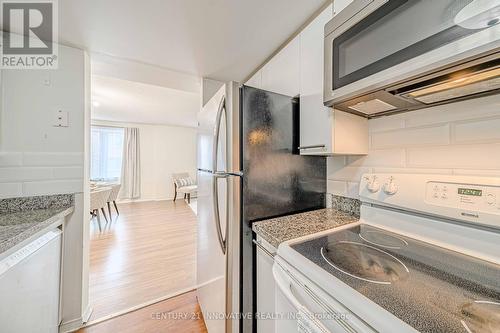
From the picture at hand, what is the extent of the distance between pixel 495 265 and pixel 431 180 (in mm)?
338

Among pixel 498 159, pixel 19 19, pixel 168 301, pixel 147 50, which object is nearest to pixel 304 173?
pixel 498 159

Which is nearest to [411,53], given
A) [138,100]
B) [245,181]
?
[245,181]

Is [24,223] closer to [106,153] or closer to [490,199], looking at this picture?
[490,199]

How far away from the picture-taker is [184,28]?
50.5 inches

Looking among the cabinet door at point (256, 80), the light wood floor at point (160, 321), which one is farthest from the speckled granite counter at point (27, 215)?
the cabinet door at point (256, 80)

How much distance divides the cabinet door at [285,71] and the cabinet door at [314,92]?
0.06m

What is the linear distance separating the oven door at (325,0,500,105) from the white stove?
20.2 inches

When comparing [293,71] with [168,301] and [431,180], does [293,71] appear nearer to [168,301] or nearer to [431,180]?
[431,180]

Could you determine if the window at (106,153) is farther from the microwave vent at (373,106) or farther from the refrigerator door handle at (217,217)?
the microwave vent at (373,106)

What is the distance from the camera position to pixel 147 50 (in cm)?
153

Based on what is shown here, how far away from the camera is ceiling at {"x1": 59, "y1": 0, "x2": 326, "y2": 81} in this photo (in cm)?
111

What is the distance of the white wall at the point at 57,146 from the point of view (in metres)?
1.33

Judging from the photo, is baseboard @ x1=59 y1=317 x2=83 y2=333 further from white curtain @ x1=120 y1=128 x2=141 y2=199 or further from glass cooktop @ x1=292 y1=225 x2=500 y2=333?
white curtain @ x1=120 y1=128 x2=141 y2=199

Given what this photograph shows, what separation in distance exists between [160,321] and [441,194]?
207 centimetres
